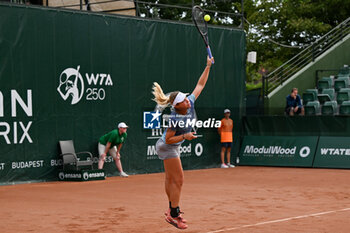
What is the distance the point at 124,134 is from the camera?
56.5ft

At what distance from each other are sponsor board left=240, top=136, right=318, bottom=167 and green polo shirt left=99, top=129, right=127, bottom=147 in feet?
19.9

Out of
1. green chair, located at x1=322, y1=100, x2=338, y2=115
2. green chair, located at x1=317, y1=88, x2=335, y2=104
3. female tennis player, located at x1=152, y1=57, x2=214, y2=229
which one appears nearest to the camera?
female tennis player, located at x1=152, y1=57, x2=214, y2=229

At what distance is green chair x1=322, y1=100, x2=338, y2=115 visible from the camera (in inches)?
860

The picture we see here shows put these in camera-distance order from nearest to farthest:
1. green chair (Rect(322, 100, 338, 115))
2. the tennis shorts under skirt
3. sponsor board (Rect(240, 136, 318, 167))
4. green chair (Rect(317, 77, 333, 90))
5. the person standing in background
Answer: the tennis shorts under skirt, sponsor board (Rect(240, 136, 318, 167)), the person standing in background, green chair (Rect(322, 100, 338, 115)), green chair (Rect(317, 77, 333, 90))

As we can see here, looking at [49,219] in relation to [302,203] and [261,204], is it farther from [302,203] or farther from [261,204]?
[302,203]

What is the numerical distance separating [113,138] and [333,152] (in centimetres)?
739

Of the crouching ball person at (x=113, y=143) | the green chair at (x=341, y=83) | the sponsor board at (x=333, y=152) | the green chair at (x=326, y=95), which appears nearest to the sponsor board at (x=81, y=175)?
the crouching ball person at (x=113, y=143)

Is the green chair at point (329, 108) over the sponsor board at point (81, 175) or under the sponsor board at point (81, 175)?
over

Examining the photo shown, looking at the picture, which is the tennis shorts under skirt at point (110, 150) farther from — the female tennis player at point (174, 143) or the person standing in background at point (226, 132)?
the female tennis player at point (174, 143)

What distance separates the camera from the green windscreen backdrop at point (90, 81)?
52.3 feet

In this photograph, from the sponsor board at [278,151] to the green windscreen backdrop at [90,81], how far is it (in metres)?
1.23

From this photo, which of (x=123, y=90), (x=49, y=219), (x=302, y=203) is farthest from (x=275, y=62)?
(x=49, y=219)

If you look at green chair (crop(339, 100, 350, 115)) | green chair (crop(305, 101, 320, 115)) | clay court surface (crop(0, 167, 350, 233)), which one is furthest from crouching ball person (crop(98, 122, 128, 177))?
green chair (crop(339, 100, 350, 115))

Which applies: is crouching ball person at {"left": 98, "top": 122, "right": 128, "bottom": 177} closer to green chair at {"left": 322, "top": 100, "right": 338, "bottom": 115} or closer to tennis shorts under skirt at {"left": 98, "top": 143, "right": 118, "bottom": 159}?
tennis shorts under skirt at {"left": 98, "top": 143, "right": 118, "bottom": 159}
